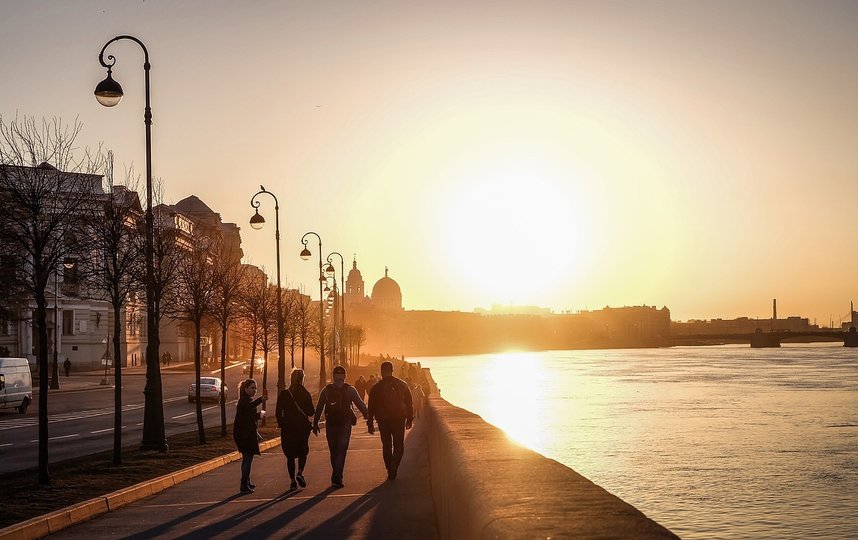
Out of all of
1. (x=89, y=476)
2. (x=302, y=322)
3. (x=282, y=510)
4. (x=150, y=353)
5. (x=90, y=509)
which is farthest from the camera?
(x=302, y=322)

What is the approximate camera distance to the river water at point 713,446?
31.8 m

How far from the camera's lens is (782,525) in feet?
98.5

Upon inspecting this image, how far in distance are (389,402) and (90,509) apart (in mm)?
5072

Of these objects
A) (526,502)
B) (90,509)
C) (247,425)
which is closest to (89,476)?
(247,425)

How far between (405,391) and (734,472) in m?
26.6

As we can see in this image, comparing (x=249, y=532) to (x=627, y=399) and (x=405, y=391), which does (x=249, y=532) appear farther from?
(x=627, y=399)

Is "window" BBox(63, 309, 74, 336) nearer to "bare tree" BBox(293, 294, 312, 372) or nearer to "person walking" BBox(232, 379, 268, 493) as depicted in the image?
"bare tree" BBox(293, 294, 312, 372)

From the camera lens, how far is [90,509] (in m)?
14.4

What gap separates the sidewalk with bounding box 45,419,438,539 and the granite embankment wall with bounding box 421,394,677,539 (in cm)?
311

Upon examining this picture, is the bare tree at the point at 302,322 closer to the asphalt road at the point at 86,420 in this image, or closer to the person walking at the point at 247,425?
the asphalt road at the point at 86,420

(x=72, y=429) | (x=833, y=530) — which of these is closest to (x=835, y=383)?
(x=833, y=530)

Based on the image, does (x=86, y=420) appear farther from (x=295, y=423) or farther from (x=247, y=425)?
(x=295, y=423)

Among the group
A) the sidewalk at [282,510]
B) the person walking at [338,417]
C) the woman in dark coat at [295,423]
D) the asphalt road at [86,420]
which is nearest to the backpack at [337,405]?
the person walking at [338,417]

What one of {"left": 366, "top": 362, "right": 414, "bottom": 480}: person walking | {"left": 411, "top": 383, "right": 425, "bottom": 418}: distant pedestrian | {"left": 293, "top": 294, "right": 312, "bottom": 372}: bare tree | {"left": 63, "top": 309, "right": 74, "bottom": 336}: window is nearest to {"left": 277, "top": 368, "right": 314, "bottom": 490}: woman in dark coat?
{"left": 366, "top": 362, "right": 414, "bottom": 480}: person walking
